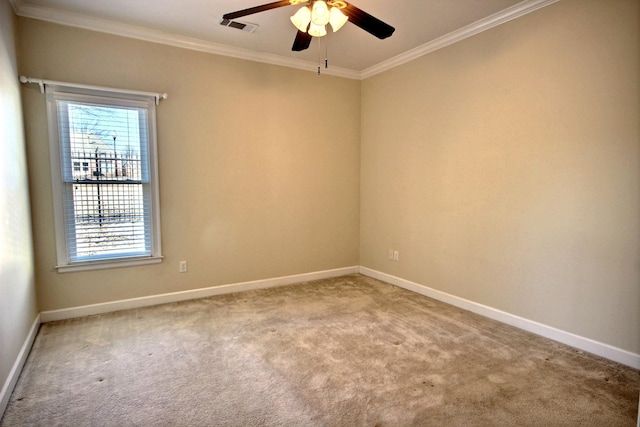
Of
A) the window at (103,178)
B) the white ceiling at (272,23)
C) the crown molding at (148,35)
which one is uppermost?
the white ceiling at (272,23)

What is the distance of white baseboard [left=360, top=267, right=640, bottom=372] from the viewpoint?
252 centimetres

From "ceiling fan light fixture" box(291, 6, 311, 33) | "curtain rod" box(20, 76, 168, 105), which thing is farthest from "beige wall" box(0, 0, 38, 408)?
"ceiling fan light fixture" box(291, 6, 311, 33)

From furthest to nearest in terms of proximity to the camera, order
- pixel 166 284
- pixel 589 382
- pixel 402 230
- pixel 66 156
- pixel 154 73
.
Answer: pixel 402 230 → pixel 166 284 → pixel 154 73 → pixel 66 156 → pixel 589 382

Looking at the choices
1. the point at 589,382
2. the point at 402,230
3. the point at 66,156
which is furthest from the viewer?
the point at 402,230

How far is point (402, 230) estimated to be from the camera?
170 inches

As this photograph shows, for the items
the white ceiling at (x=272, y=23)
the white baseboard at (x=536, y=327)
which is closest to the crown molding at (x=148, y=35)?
the white ceiling at (x=272, y=23)

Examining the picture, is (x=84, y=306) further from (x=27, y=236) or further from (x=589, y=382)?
(x=589, y=382)

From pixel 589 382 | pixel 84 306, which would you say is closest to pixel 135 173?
pixel 84 306

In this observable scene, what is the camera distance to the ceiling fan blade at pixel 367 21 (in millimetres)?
2236

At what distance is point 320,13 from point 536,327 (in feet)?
9.93

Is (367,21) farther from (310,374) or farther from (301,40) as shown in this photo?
(310,374)

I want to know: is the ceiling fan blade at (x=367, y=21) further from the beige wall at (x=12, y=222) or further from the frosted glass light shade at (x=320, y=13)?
the beige wall at (x=12, y=222)

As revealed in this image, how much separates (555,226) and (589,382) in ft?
3.81

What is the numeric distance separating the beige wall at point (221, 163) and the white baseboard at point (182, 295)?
0.21ft
